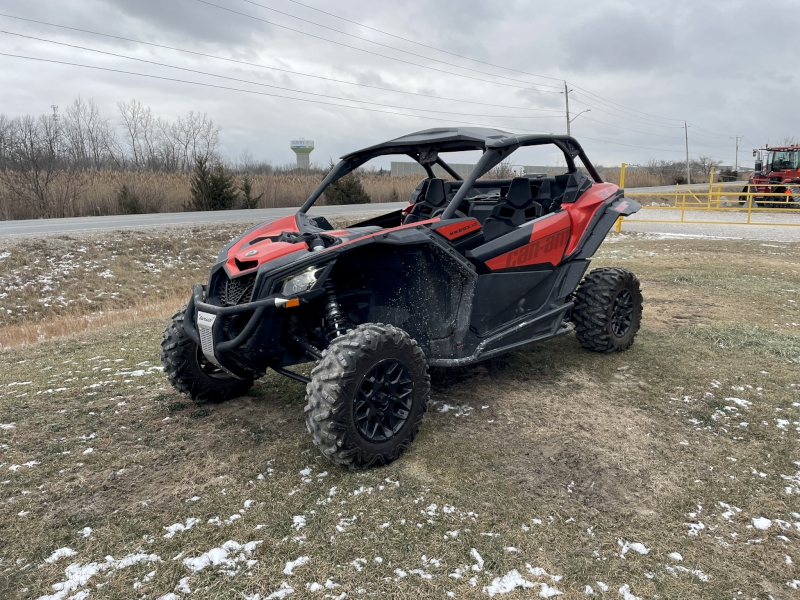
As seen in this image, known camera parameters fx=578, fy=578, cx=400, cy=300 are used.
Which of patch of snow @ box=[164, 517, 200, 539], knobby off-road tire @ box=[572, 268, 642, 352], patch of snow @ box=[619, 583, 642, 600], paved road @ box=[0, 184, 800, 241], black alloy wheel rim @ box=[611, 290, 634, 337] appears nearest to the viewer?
patch of snow @ box=[619, 583, 642, 600]

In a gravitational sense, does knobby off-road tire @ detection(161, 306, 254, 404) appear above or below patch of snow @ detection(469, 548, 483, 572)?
above

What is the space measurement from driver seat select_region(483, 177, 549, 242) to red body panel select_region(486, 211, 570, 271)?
0.28 m

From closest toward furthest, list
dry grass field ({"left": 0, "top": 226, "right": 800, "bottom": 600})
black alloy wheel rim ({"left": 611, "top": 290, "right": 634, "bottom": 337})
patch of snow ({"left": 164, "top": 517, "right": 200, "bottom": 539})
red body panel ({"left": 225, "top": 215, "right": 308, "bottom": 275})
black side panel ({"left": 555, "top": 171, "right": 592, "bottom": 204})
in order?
dry grass field ({"left": 0, "top": 226, "right": 800, "bottom": 600}) → patch of snow ({"left": 164, "top": 517, "right": 200, "bottom": 539}) → red body panel ({"left": 225, "top": 215, "right": 308, "bottom": 275}) → black side panel ({"left": 555, "top": 171, "right": 592, "bottom": 204}) → black alloy wheel rim ({"left": 611, "top": 290, "right": 634, "bottom": 337})

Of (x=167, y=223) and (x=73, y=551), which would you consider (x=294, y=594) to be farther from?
(x=167, y=223)

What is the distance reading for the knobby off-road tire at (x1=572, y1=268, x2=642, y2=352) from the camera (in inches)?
201

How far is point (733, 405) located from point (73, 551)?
13.4ft

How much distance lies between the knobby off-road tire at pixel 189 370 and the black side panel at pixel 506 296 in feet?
6.17

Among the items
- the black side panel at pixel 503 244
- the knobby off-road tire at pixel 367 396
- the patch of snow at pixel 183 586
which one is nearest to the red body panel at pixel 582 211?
the black side panel at pixel 503 244

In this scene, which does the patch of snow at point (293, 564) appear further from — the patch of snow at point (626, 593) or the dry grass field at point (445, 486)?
the patch of snow at point (626, 593)

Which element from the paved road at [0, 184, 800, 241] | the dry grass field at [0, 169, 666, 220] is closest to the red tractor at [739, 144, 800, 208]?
the paved road at [0, 184, 800, 241]

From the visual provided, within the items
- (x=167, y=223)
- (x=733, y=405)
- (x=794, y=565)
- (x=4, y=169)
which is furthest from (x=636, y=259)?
(x=4, y=169)

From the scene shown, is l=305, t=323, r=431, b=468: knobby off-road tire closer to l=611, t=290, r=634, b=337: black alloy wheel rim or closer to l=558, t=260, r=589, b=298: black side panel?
l=558, t=260, r=589, b=298: black side panel

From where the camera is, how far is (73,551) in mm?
2564

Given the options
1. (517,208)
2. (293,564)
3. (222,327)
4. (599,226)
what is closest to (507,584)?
(293,564)
